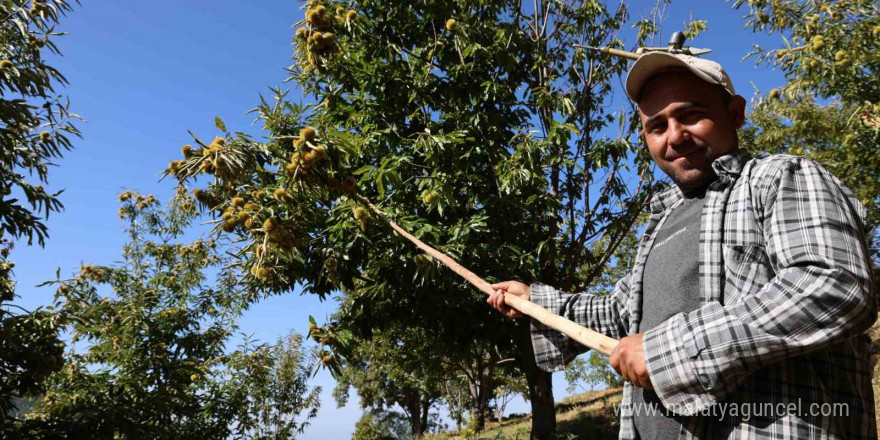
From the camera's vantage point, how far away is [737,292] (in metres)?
1.03

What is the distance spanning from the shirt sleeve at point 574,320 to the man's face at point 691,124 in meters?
0.45

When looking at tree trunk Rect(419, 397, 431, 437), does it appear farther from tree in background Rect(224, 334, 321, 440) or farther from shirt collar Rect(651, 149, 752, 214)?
shirt collar Rect(651, 149, 752, 214)

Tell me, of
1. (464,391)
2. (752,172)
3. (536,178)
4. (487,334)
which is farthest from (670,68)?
(464,391)

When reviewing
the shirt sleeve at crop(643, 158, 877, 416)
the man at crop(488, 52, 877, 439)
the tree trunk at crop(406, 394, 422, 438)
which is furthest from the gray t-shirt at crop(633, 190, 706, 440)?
the tree trunk at crop(406, 394, 422, 438)

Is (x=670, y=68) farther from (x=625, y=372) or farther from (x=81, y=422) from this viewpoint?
(x=81, y=422)

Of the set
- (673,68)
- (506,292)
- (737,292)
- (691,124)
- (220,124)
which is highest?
(220,124)

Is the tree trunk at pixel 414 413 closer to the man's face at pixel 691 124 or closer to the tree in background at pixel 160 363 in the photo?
the tree in background at pixel 160 363

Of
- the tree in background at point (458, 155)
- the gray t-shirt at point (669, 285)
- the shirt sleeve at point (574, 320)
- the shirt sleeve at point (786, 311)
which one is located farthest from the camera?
the tree in background at point (458, 155)

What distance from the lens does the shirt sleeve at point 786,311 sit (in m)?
0.82

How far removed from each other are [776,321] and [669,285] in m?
0.39

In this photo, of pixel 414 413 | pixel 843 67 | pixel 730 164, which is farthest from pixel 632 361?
pixel 414 413

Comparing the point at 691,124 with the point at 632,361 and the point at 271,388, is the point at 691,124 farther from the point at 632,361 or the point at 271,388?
the point at 271,388

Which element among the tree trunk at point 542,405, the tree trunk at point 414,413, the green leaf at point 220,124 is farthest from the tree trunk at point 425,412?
the green leaf at point 220,124

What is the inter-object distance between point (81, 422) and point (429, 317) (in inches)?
152
